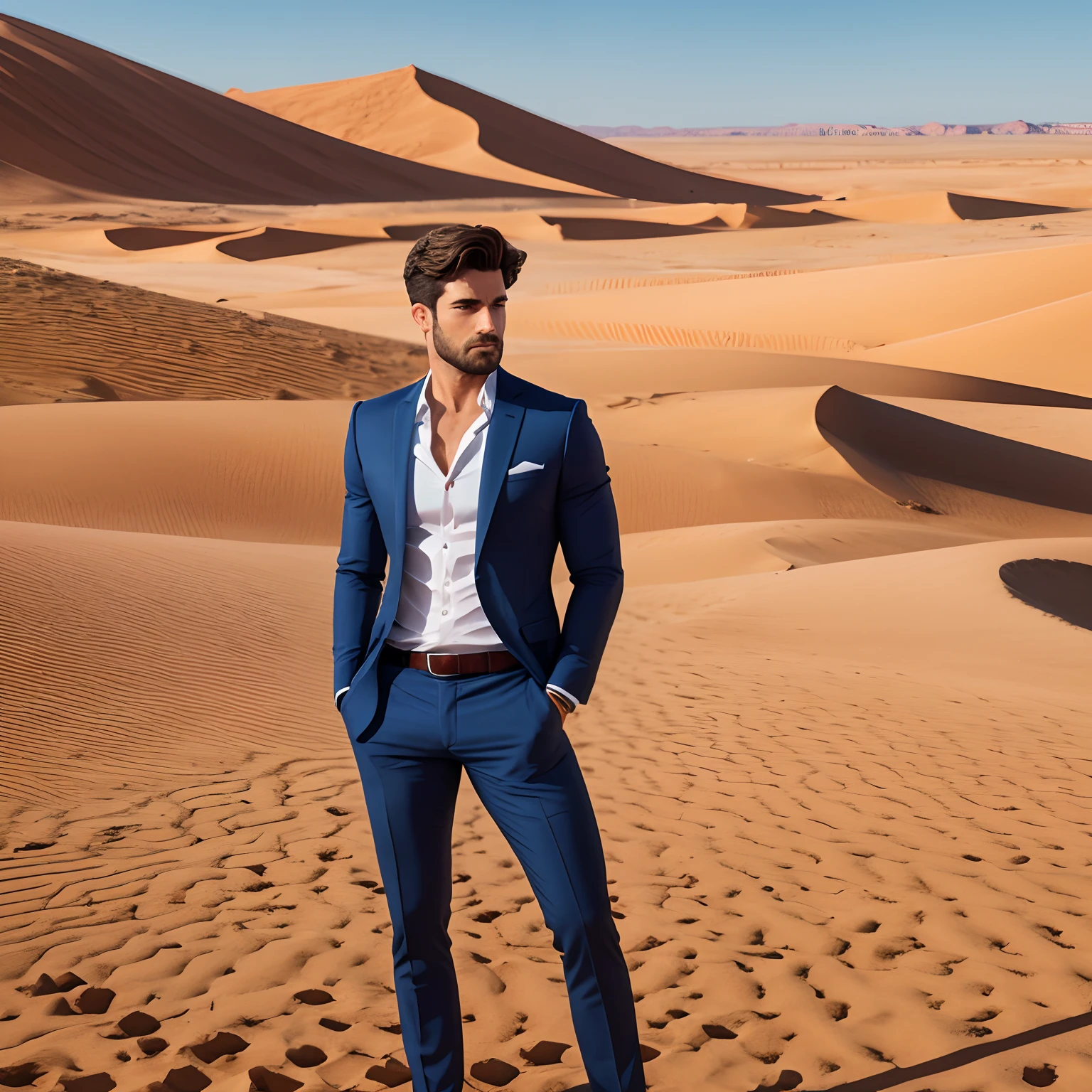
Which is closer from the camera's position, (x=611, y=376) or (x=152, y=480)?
(x=152, y=480)

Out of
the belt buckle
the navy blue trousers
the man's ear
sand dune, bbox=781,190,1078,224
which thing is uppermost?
sand dune, bbox=781,190,1078,224

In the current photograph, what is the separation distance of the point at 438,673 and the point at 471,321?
0.73 meters

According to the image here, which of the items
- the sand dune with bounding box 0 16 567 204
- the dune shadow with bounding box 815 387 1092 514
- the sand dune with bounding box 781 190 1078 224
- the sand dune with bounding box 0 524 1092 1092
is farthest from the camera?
the sand dune with bounding box 0 16 567 204

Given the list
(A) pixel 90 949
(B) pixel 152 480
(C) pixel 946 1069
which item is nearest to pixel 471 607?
(C) pixel 946 1069

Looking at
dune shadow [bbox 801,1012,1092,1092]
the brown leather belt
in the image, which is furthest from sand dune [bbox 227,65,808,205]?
the brown leather belt

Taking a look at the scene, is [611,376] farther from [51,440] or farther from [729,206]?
[729,206]

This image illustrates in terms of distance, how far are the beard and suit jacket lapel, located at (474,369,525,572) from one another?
89mm

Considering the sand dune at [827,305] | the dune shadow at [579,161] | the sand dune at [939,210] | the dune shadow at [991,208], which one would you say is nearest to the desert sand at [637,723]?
the sand dune at [827,305]

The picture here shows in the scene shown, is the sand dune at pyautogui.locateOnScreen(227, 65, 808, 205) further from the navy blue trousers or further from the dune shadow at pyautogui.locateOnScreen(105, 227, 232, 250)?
the navy blue trousers

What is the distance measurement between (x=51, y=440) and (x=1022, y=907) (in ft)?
38.0

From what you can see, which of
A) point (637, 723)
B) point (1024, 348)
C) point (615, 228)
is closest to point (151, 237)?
point (615, 228)

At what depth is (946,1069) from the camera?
3.01m

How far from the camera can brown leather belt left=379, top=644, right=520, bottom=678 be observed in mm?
2328

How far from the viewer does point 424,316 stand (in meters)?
2.41
